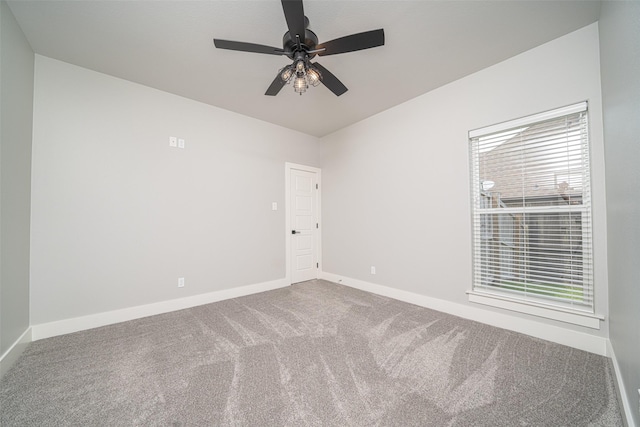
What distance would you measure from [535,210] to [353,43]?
236 cm

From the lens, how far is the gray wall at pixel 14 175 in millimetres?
1798

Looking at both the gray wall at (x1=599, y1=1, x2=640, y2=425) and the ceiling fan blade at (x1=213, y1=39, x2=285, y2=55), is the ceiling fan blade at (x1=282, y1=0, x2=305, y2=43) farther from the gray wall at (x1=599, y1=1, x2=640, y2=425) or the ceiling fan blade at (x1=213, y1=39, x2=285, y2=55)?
the gray wall at (x1=599, y1=1, x2=640, y2=425)

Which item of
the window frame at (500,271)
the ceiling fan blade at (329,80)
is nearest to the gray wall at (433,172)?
the window frame at (500,271)

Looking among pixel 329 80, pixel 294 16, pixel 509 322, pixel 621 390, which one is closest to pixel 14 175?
pixel 294 16

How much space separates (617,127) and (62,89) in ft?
16.0

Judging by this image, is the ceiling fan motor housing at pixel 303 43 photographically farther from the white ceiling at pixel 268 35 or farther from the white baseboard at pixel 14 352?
the white baseboard at pixel 14 352

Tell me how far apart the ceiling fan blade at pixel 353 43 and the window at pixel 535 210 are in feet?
5.71

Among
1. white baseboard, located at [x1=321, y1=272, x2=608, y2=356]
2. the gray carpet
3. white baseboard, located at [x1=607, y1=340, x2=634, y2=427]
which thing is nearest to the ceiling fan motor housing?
the gray carpet

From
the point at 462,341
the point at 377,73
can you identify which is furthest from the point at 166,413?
the point at 377,73

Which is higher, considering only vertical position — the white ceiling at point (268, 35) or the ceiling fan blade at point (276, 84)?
the white ceiling at point (268, 35)

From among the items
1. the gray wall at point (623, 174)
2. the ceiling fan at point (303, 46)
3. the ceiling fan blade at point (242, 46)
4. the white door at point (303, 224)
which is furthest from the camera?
the white door at point (303, 224)

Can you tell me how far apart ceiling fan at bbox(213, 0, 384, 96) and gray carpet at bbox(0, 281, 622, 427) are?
2.38 meters

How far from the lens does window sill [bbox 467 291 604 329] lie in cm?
196

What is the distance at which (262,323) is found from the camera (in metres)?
2.58
